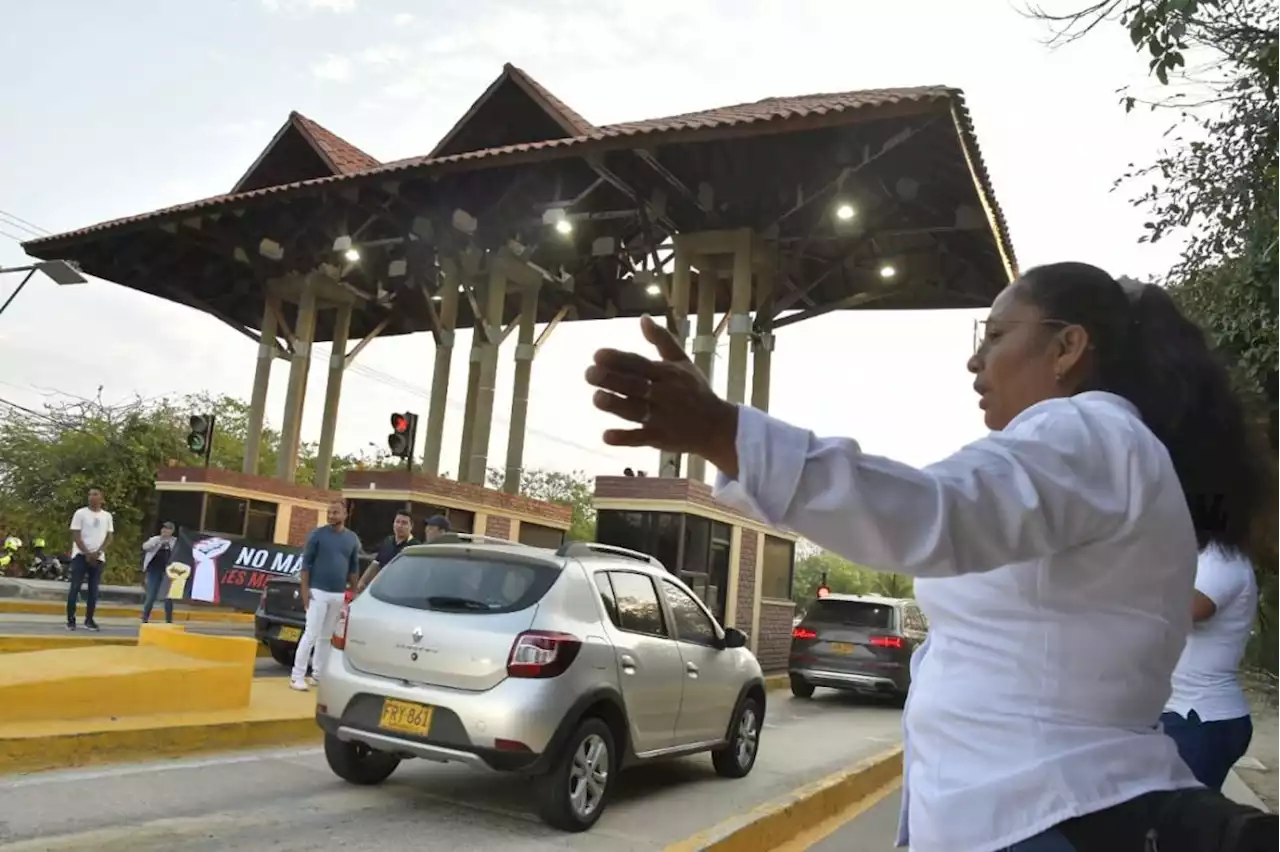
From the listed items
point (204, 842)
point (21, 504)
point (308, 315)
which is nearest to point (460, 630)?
point (204, 842)

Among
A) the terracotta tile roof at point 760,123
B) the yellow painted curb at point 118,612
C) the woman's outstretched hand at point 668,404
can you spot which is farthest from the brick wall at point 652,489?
the woman's outstretched hand at point 668,404

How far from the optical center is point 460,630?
5.96m

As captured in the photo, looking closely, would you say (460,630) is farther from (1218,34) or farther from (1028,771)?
(1218,34)

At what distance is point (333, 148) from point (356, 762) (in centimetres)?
1897

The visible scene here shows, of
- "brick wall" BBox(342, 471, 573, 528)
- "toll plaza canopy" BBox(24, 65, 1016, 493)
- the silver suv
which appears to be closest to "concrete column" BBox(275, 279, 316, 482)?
"toll plaza canopy" BBox(24, 65, 1016, 493)

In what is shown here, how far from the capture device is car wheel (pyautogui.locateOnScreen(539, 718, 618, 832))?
5.78m

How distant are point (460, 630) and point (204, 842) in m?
1.67

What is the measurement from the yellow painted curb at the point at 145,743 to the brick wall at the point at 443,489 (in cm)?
1137

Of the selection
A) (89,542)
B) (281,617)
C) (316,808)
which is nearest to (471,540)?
(316,808)

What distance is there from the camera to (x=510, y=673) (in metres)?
5.78

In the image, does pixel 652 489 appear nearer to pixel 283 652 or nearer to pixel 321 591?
pixel 283 652

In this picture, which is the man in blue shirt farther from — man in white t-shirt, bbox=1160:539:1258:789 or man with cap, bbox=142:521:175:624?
man in white t-shirt, bbox=1160:539:1258:789

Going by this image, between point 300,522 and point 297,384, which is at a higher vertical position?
point 297,384

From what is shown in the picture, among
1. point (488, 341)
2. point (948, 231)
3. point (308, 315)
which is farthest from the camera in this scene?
point (308, 315)
